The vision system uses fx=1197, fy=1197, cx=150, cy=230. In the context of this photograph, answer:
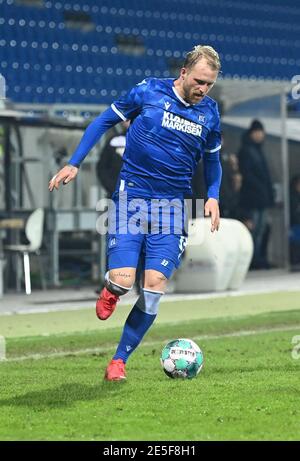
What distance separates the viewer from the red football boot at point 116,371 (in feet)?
25.8

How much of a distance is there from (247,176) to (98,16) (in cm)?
559

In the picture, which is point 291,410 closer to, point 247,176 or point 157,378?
point 157,378

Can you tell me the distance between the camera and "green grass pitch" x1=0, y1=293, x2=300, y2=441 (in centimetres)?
595

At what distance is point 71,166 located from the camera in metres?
7.43

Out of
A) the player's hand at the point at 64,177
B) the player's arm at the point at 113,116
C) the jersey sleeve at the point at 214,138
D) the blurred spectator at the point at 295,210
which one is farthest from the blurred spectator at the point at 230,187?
the player's hand at the point at 64,177

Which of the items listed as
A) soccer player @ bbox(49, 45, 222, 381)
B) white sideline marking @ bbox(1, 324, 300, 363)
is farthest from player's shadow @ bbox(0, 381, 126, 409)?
white sideline marking @ bbox(1, 324, 300, 363)

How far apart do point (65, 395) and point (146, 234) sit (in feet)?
4.06

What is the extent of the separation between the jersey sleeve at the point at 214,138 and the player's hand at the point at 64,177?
1041mm

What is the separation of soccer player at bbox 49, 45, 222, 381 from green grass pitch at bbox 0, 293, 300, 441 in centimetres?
59

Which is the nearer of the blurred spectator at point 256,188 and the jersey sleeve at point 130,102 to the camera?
the jersey sleeve at point 130,102

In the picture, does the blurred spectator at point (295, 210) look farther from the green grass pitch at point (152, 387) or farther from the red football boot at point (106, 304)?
the red football boot at point (106, 304)

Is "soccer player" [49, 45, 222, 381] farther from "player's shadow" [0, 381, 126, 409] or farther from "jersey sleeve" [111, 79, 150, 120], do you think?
"player's shadow" [0, 381, 126, 409]

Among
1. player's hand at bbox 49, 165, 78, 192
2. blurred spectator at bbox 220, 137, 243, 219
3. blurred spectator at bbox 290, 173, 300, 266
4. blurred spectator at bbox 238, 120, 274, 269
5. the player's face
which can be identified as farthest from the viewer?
blurred spectator at bbox 290, 173, 300, 266

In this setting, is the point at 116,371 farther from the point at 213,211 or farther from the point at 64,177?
the point at 64,177
